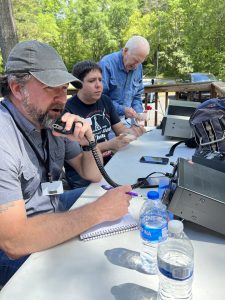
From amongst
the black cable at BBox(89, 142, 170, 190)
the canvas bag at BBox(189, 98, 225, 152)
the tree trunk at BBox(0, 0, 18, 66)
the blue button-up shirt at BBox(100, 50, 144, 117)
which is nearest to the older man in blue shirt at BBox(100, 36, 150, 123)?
the blue button-up shirt at BBox(100, 50, 144, 117)

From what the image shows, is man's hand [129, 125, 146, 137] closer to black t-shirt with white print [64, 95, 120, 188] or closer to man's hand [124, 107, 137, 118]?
black t-shirt with white print [64, 95, 120, 188]

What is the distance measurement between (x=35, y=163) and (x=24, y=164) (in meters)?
0.10

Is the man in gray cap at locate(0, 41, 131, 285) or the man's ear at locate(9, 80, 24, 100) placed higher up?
the man's ear at locate(9, 80, 24, 100)

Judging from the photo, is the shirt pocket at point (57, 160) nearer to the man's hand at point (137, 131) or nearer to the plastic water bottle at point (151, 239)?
the plastic water bottle at point (151, 239)

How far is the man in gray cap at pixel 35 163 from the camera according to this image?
1025mm

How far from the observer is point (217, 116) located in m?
1.83

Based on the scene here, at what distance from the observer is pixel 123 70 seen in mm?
3221

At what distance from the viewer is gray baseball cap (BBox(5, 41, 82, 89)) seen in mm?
1270

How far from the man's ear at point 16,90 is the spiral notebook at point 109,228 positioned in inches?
24.9

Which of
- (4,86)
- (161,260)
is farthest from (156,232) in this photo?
(4,86)

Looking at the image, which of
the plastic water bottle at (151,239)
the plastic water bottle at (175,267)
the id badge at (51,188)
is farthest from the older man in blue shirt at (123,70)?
the plastic water bottle at (175,267)

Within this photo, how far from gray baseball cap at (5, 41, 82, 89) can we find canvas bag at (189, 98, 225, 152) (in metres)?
0.89

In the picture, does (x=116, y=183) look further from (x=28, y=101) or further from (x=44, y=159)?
(x=28, y=101)

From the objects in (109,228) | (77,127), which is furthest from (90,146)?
(109,228)
